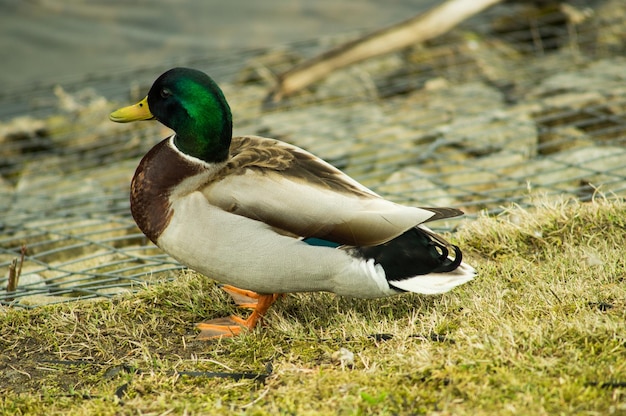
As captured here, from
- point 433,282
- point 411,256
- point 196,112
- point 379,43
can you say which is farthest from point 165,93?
point 379,43

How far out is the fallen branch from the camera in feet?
20.5

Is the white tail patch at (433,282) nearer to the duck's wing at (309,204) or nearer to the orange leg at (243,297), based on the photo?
the duck's wing at (309,204)

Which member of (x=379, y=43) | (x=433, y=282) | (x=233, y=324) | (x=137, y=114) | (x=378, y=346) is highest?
(x=137, y=114)

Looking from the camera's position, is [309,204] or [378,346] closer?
[378,346]

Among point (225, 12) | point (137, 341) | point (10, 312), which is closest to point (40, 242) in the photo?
point (10, 312)

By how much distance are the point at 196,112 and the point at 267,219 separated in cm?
54

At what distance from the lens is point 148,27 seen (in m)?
10.2

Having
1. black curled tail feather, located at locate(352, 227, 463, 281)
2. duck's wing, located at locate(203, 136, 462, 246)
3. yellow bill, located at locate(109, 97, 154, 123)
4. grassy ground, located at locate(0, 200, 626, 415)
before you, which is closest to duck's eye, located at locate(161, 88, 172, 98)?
yellow bill, located at locate(109, 97, 154, 123)

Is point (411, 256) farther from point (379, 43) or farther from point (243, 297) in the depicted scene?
point (379, 43)

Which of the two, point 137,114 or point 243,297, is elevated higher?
point 137,114

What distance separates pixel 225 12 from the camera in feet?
35.2

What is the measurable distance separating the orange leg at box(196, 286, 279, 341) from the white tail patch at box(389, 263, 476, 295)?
530 millimetres

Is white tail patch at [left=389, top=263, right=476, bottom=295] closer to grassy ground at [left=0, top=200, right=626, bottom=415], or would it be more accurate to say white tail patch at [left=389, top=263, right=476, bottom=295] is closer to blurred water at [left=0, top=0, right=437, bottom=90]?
grassy ground at [left=0, top=200, right=626, bottom=415]

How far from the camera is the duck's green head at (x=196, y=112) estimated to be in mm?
3127
